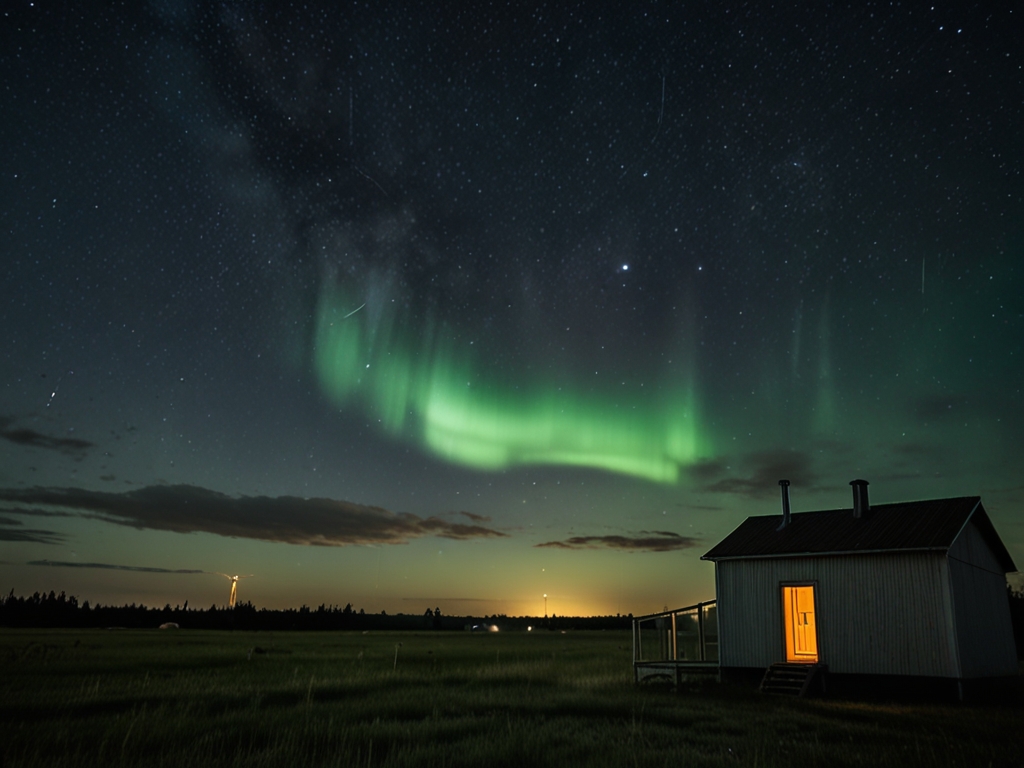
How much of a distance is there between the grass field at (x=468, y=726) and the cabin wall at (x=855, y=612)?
147 cm

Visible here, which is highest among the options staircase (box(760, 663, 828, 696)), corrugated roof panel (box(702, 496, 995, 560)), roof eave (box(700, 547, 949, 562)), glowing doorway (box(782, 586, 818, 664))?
corrugated roof panel (box(702, 496, 995, 560))

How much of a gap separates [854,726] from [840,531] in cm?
895

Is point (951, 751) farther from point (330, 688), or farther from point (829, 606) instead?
point (330, 688)

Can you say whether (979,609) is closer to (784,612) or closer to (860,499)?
(860,499)

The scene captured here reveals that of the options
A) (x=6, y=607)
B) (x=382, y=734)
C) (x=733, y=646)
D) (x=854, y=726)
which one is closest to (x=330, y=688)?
(x=382, y=734)

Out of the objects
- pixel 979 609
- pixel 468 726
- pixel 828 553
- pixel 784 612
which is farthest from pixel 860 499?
pixel 468 726

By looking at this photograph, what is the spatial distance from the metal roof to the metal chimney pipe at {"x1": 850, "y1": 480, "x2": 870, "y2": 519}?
245 mm

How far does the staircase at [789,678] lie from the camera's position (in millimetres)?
19062

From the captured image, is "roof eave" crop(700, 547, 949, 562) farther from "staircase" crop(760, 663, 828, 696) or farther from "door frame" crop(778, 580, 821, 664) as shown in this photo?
"staircase" crop(760, 663, 828, 696)

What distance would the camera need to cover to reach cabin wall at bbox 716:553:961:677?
18234mm

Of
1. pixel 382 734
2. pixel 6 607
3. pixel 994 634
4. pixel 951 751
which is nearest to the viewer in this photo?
pixel 951 751

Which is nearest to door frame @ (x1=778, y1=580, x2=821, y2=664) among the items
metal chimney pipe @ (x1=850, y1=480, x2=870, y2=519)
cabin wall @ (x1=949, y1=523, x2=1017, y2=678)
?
metal chimney pipe @ (x1=850, y1=480, x2=870, y2=519)

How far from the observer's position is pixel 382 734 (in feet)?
41.3

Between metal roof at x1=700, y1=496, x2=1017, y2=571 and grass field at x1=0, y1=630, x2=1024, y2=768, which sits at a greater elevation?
metal roof at x1=700, y1=496, x2=1017, y2=571
